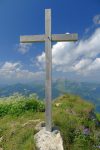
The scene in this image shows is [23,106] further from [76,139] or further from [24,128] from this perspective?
[76,139]

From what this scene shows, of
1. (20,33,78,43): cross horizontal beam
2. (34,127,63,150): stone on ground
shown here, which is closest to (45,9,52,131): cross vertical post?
(20,33,78,43): cross horizontal beam

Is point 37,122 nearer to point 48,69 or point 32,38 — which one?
point 48,69

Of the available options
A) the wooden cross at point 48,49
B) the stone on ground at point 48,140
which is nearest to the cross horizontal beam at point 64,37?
the wooden cross at point 48,49

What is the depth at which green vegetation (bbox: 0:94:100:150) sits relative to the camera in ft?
38.0

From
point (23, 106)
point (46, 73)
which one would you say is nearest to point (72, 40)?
point (46, 73)

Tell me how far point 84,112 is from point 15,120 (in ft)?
12.5

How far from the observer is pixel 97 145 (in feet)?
39.3

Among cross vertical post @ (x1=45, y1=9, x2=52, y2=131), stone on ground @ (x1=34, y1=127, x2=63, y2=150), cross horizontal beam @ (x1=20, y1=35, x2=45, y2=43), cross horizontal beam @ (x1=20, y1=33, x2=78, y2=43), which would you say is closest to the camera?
stone on ground @ (x1=34, y1=127, x2=63, y2=150)

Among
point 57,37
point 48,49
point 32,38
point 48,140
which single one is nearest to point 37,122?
point 48,140

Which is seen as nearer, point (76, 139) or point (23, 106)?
point (76, 139)

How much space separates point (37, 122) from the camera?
13008 millimetres

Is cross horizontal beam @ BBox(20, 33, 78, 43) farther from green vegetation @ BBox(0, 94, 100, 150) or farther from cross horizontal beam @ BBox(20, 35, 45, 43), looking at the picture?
green vegetation @ BBox(0, 94, 100, 150)

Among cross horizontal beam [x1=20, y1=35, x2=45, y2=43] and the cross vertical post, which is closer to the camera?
the cross vertical post

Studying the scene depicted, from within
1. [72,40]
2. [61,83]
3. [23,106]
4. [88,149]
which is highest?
[72,40]
